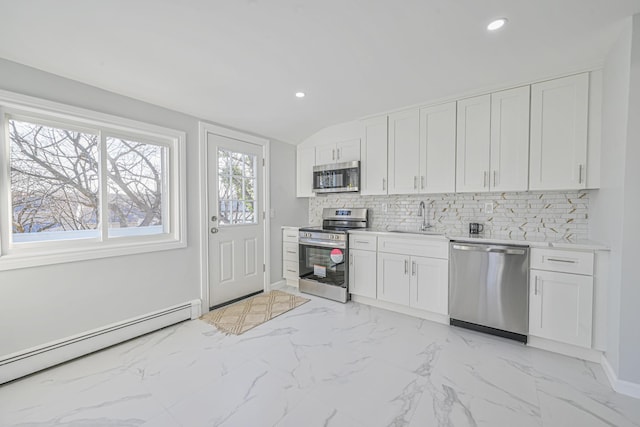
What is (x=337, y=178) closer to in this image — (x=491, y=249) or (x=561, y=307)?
(x=491, y=249)

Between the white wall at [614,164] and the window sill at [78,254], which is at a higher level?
the white wall at [614,164]

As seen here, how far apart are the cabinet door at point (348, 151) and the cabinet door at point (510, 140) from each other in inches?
60.4

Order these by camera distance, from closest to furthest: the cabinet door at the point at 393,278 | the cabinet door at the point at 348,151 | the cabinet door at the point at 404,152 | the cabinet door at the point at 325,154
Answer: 1. the cabinet door at the point at 393,278
2. the cabinet door at the point at 404,152
3. the cabinet door at the point at 348,151
4. the cabinet door at the point at 325,154

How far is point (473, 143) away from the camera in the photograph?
8.94ft

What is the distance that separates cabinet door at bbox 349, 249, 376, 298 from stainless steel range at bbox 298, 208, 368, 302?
0.07m

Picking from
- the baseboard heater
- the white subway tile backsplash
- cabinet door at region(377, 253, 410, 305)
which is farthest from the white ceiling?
the baseboard heater

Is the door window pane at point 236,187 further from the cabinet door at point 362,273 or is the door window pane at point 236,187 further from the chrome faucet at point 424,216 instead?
the chrome faucet at point 424,216

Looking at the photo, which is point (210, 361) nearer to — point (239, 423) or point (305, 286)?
point (239, 423)

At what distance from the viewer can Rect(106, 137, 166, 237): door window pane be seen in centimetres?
244

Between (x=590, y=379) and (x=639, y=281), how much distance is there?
2.56 ft

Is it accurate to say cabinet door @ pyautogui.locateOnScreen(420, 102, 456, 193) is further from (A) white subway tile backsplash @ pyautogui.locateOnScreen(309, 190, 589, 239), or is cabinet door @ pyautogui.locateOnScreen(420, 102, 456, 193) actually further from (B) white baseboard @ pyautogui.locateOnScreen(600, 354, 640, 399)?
(B) white baseboard @ pyautogui.locateOnScreen(600, 354, 640, 399)

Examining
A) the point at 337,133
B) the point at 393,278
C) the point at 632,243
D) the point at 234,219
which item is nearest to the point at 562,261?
the point at 632,243

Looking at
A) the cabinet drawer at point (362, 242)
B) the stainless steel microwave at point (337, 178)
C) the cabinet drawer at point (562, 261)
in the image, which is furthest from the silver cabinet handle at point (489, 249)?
the stainless steel microwave at point (337, 178)

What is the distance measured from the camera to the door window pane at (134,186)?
95.9 inches
